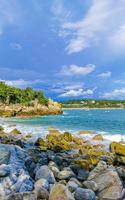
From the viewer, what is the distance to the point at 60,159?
1393cm

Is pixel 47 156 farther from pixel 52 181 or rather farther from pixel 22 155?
pixel 52 181

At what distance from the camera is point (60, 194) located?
891 centimetres

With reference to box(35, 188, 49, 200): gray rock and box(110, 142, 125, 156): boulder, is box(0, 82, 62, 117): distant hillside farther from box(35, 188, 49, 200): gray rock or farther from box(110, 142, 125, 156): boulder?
box(35, 188, 49, 200): gray rock

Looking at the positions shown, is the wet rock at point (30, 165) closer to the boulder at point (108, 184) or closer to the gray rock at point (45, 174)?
the gray rock at point (45, 174)

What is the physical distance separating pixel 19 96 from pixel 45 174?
3676 inches

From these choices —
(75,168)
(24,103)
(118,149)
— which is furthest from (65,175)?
(24,103)

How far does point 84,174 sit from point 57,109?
94798 mm

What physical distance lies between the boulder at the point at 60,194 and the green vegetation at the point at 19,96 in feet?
300

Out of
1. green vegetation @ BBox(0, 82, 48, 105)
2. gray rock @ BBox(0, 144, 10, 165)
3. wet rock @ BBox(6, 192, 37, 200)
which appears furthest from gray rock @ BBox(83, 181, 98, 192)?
green vegetation @ BBox(0, 82, 48, 105)

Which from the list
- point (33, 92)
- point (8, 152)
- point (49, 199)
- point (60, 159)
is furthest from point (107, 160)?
point (33, 92)

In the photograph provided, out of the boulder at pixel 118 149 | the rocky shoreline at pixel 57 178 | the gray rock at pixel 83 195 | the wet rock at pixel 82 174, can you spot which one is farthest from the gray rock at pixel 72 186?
the boulder at pixel 118 149

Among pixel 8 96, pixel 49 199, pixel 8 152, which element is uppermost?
pixel 8 96

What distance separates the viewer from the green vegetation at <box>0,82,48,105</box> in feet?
330

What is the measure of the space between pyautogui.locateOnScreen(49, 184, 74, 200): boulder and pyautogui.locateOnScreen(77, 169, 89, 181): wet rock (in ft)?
7.95
